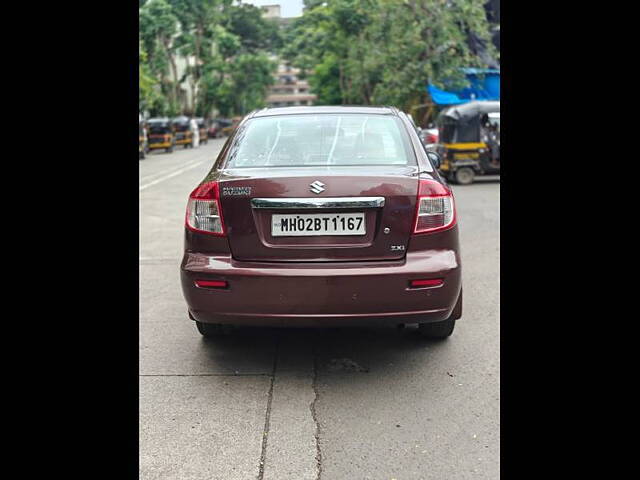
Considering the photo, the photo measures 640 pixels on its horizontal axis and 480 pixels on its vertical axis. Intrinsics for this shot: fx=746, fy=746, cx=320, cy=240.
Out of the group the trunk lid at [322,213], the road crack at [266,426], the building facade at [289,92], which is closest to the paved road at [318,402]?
the road crack at [266,426]

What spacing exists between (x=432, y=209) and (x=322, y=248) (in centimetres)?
67

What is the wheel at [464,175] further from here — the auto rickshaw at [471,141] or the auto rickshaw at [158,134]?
the auto rickshaw at [158,134]

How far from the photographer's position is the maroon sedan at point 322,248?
3.96 metres

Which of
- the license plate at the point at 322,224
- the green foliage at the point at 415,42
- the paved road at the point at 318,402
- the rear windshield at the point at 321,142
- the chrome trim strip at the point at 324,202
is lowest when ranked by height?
the paved road at the point at 318,402

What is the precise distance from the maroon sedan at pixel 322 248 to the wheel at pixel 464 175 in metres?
13.1

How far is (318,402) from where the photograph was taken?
3.94 meters

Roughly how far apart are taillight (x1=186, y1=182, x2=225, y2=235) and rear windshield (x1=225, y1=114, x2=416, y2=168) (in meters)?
0.36

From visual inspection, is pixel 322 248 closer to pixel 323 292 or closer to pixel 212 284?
pixel 323 292

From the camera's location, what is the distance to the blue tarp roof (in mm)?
26672

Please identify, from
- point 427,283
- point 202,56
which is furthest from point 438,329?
point 202,56

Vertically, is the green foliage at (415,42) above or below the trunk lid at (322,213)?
above

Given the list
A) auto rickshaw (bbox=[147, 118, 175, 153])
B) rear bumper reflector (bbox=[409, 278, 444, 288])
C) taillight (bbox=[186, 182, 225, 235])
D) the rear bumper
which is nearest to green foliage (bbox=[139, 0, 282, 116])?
auto rickshaw (bbox=[147, 118, 175, 153])
